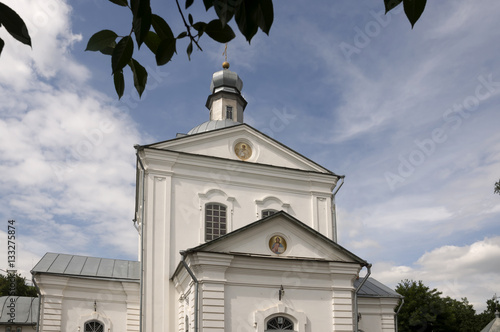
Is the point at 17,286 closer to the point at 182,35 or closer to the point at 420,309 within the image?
the point at 420,309

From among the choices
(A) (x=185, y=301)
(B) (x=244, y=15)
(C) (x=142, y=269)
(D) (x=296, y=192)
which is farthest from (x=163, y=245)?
(B) (x=244, y=15)

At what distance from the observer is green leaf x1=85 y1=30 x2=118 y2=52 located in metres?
2.00

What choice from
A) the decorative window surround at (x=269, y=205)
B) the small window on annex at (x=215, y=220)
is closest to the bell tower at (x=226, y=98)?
the decorative window surround at (x=269, y=205)

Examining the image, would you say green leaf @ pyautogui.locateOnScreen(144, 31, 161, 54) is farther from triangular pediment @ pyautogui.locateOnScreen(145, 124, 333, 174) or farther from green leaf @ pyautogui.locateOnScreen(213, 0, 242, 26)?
triangular pediment @ pyautogui.locateOnScreen(145, 124, 333, 174)

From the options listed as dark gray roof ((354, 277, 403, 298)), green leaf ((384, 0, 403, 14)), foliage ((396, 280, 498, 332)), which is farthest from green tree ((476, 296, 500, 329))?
green leaf ((384, 0, 403, 14))

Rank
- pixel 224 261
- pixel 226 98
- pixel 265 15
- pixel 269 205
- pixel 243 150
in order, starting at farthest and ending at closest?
pixel 226 98
pixel 243 150
pixel 269 205
pixel 224 261
pixel 265 15

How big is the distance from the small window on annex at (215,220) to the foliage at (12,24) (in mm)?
14311

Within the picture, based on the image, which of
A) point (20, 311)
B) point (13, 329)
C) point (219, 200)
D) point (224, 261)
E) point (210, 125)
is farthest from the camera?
point (20, 311)

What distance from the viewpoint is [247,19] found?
1870 mm

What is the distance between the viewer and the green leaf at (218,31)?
6.48 feet

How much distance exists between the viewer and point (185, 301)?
534 inches

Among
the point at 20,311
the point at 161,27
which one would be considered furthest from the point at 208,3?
the point at 20,311

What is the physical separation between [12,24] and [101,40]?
0.36m

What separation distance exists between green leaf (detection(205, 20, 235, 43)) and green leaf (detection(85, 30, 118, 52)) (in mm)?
365
